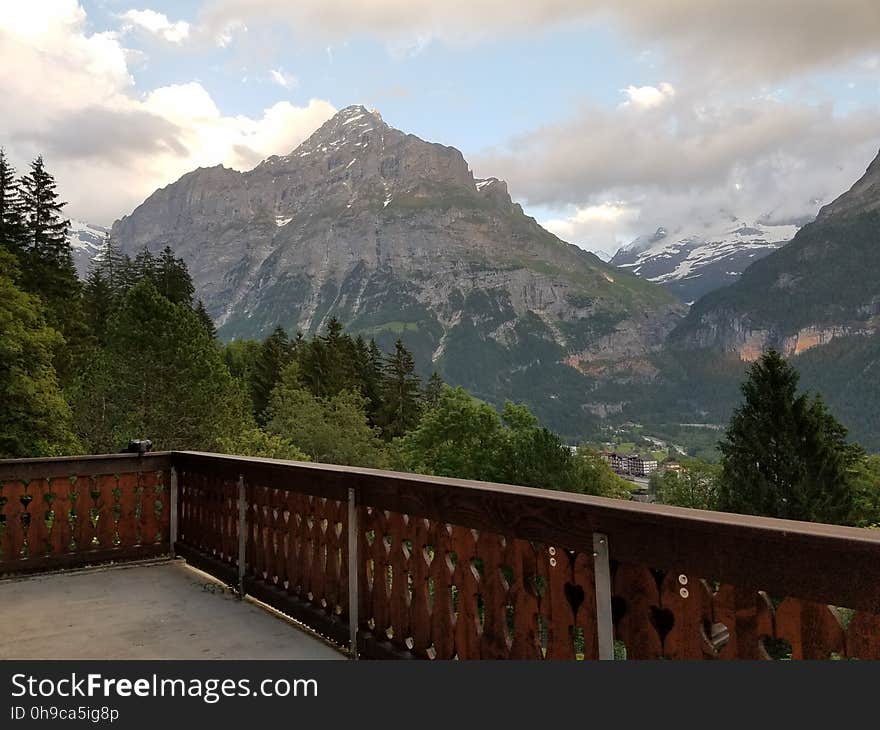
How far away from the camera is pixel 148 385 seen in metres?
29.6

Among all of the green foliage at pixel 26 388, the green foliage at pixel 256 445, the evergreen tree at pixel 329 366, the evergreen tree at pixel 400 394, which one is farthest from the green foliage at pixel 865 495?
the green foliage at pixel 26 388

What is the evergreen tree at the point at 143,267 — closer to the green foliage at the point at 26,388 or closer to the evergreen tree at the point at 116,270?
the evergreen tree at the point at 116,270

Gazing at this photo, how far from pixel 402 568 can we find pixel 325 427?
43.7 m

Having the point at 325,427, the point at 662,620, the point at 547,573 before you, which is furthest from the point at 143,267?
the point at 662,620

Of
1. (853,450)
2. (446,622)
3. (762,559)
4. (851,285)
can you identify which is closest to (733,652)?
(762,559)

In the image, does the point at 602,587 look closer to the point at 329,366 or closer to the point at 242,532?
the point at 242,532

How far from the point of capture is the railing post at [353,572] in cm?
367

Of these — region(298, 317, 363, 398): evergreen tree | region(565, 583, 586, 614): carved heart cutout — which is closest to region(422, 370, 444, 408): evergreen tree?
region(298, 317, 363, 398): evergreen tree

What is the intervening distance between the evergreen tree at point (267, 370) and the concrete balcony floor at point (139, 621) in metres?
50.2

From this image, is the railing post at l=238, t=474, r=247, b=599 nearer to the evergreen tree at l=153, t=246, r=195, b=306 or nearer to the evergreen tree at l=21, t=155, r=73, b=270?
the evergreen tree at l=21, t=155, r=73, b=270

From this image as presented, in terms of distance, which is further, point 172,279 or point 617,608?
point 172,279

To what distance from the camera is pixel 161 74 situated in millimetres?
10656

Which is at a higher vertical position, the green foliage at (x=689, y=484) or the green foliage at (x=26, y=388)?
the green foliage at (x=26, y=388)

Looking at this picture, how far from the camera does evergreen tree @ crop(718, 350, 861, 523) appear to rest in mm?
40031
